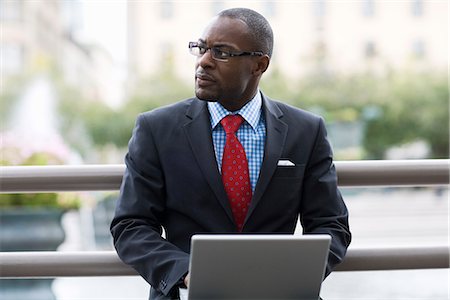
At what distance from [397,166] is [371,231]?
20.4 meters

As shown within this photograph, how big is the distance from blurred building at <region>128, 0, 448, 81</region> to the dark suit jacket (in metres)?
34.6

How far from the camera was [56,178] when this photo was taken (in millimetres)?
2062

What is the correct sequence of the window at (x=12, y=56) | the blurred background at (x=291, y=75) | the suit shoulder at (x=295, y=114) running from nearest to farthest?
1. the suit shoulder at (x=295, y=114)
2. the blurred background at (x=291, y=75)
3. the window at (x=12, y=56)

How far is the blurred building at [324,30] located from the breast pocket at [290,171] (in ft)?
114

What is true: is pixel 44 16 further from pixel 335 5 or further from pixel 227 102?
pixel 227 102

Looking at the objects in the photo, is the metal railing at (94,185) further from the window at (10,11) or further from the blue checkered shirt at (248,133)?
the window at (10,11)

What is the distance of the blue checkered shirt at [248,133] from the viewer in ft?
6.53

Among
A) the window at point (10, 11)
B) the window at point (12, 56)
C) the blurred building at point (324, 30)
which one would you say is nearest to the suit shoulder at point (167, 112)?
the blurred building at point (324, 30)

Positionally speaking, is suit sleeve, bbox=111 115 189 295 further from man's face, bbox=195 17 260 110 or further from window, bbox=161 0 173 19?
window, bbox=161 0 173 19

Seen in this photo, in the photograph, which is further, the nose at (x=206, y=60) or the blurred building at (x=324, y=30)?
the blurred building at (x=324, y=30)

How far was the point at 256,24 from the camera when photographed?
1.93 metres

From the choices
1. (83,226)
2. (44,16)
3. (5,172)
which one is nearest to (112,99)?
(44,16)

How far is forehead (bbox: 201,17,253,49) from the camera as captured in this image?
1901 mm

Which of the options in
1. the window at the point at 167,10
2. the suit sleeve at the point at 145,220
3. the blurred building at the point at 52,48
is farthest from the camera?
the window at the point at 167,10
